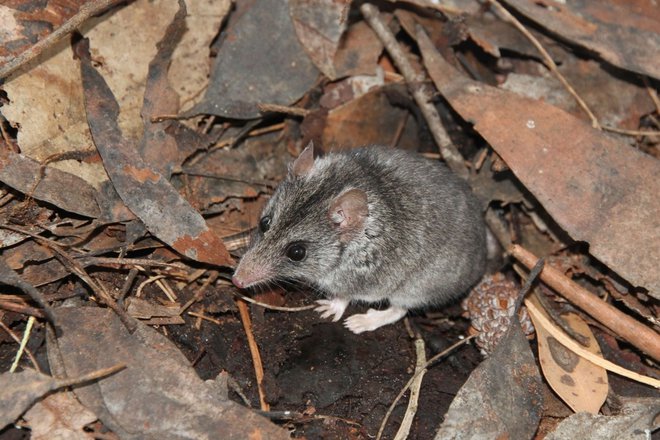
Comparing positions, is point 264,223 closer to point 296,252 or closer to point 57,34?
point 296,252

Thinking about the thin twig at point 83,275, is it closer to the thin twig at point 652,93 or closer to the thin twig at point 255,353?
the thin twig at point 255,353

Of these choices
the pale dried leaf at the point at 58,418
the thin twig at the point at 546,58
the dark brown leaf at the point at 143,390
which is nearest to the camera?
the pale dried leaf at the point at 58,418

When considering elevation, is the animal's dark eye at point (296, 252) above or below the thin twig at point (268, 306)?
above

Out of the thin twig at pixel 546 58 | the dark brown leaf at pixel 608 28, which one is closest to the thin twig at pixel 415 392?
the thin twig at pixel 546 58

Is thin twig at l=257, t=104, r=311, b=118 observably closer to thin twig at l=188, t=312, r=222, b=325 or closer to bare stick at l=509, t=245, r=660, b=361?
thin twig at l=188, t=312, r=222, b=325

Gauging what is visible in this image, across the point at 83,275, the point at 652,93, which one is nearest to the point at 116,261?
the point at 83,275

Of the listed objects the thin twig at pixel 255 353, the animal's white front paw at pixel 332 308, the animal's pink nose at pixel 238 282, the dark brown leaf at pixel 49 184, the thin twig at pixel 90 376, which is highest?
the dark brown leaf at pixel 49 184

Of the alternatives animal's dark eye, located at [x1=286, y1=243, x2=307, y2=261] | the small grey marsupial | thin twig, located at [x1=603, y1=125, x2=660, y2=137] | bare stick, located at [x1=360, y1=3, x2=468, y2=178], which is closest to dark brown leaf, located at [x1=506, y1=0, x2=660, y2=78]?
thin twig, located at [x1=603, y1=125, x2=660, y2=137]
